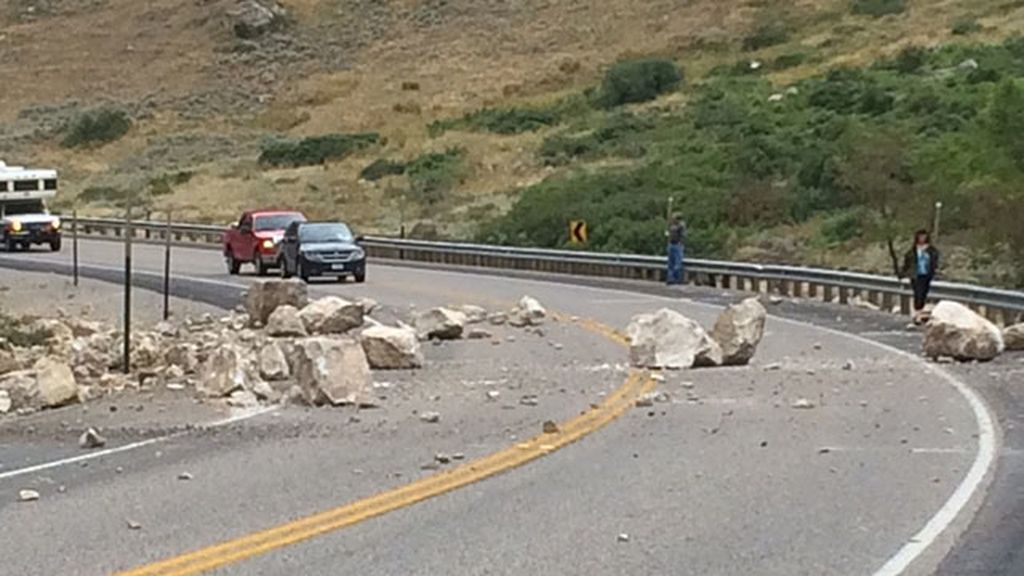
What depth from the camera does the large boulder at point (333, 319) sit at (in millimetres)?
25953

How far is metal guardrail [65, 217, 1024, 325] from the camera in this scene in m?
28.7

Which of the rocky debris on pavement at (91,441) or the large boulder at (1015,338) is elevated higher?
the large boulder at (1015,338)

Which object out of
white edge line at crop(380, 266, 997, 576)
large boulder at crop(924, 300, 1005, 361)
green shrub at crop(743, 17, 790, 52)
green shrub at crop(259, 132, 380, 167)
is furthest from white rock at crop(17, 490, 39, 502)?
green shrub at crop(743, 17, 790, 52)

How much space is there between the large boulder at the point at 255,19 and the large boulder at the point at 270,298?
76.9 meters

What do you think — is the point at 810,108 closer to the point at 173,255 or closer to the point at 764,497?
the point at 173,255

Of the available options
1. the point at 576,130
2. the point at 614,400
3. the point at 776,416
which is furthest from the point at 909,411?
the point at 576,130

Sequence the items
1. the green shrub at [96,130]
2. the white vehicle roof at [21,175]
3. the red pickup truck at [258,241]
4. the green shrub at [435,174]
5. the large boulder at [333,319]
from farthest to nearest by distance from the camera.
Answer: the green shrub at [96,130] < the green shrub at [435,174] < the white vehicle roof at [21,175] < the red pickup truck at [258,241] < the large boulder at [333,319]

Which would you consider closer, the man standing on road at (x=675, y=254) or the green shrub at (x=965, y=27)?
the man standing on road at (x=675, y=254)

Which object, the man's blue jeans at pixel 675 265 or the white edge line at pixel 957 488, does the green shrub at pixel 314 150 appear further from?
the white edge line at pixel 957 488

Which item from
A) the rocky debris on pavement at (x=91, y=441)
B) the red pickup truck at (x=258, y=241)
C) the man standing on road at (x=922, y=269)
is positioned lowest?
the red pickup truck at (x=258, y=241)

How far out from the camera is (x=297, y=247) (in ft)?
136

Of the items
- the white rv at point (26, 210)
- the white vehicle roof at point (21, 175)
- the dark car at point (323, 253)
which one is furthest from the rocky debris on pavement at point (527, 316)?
the white vehicle roof at point (21, 175)

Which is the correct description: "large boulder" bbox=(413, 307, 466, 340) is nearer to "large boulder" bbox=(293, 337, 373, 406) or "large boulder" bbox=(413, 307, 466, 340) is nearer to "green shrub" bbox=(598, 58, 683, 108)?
"large boulder" bbox=(293, 337, 373, 406)

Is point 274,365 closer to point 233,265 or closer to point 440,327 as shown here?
point 440,327
